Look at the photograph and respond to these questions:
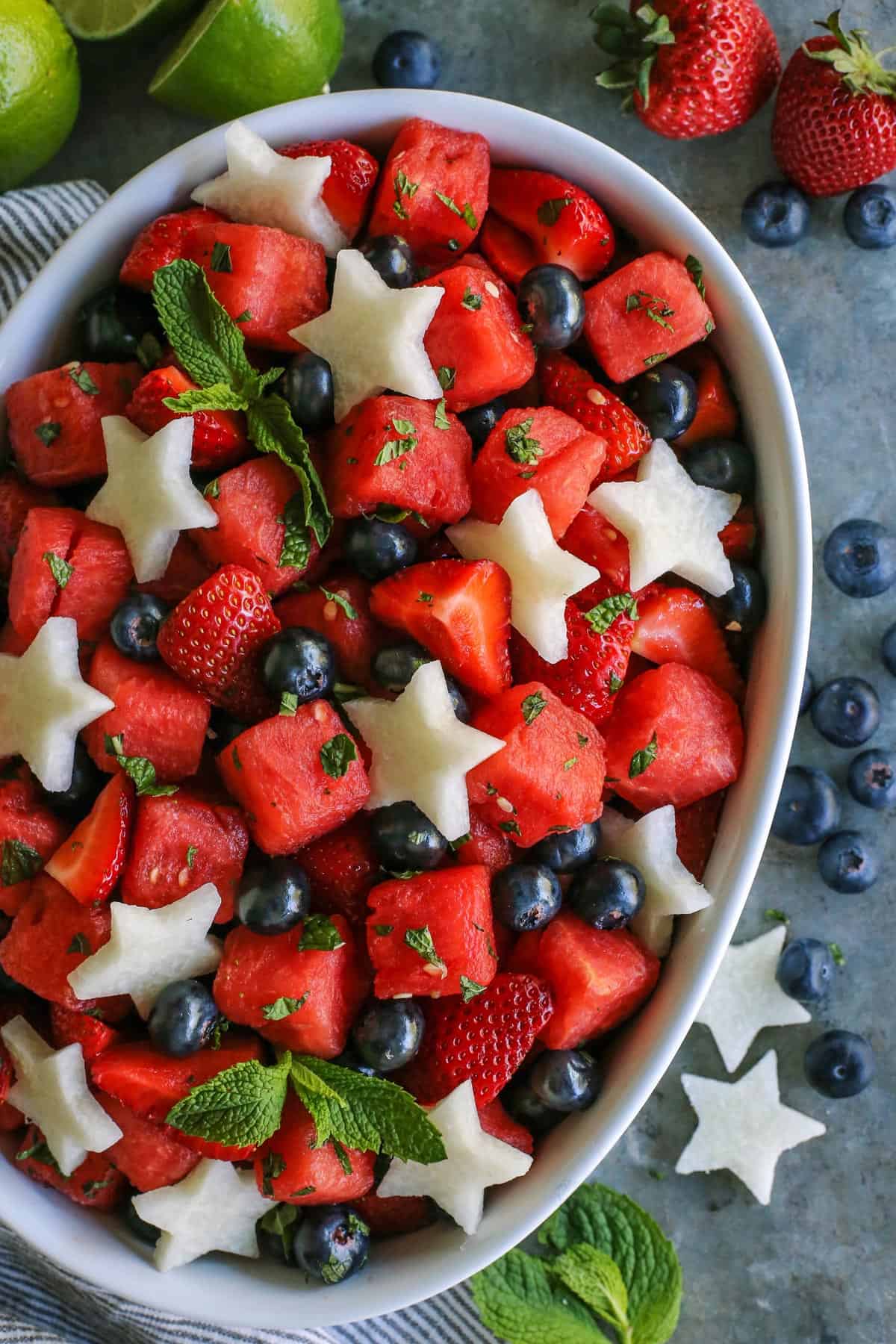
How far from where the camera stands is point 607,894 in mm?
1612

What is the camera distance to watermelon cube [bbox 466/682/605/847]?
154 centimetres

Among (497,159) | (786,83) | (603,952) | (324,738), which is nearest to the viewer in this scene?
(324,738)

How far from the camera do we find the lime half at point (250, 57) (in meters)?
1.78

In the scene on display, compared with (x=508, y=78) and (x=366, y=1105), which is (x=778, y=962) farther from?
(x=508, y=78)

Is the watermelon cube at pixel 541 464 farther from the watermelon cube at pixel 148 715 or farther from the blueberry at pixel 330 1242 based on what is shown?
the blueberry at pixel 330 1242

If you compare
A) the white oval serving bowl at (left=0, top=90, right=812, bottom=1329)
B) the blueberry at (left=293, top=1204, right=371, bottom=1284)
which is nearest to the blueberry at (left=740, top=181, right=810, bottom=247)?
the white oval serving bowl at (left=0, top=90, right=812, bottom=1329)

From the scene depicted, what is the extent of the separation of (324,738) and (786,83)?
1329mm

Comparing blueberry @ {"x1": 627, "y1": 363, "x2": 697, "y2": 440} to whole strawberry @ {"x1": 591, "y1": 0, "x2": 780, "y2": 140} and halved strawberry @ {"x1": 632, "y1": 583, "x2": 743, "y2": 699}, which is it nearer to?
halved strawberry @ {"x1": 632, "y1": 583, "x2": 743, "y2": 699}

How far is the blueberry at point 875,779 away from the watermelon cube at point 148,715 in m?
1.13

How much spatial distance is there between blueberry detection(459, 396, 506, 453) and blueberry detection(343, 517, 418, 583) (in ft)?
0.57

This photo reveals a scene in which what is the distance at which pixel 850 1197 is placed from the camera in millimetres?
2137

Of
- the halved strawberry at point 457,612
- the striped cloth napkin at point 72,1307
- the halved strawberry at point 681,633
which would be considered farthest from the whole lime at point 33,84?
the halved strawberry at point 681,633

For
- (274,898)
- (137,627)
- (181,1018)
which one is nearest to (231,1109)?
(181,1018)

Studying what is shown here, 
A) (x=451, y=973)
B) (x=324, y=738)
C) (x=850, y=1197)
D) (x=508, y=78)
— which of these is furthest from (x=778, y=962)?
(x=508, y=78)
